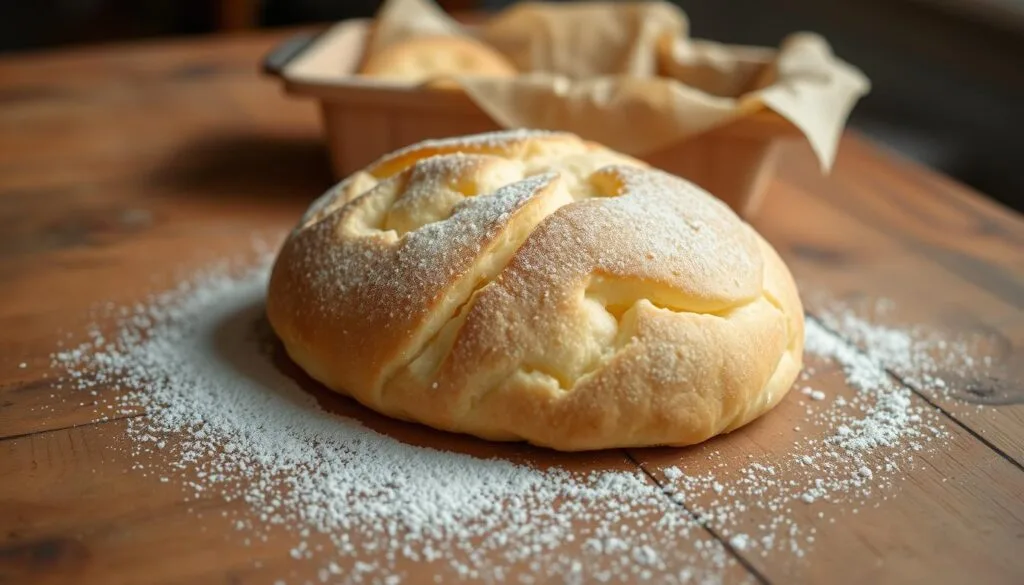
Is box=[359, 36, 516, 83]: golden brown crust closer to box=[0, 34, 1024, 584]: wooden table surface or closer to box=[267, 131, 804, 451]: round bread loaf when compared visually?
box=[0, 34, 1024, 584]: wooden table surface

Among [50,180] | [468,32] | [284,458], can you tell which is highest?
[468,32]

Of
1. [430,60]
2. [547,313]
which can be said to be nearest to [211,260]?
[430,60]

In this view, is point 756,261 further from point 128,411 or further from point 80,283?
point 80,283

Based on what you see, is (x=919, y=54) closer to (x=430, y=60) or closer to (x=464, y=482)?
(x=430, y=60)

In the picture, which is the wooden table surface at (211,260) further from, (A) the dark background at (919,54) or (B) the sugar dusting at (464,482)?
(A) the dark background at (919,54)

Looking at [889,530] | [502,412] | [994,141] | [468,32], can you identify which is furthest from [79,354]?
[994,141]

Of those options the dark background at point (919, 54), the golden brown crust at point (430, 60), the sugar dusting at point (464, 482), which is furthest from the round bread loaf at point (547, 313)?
the dark background at point (919, 54)

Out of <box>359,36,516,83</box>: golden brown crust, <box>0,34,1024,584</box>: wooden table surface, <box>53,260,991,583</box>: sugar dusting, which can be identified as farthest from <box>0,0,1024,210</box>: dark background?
<box>53,260,991,583</box>: sugar dusting
